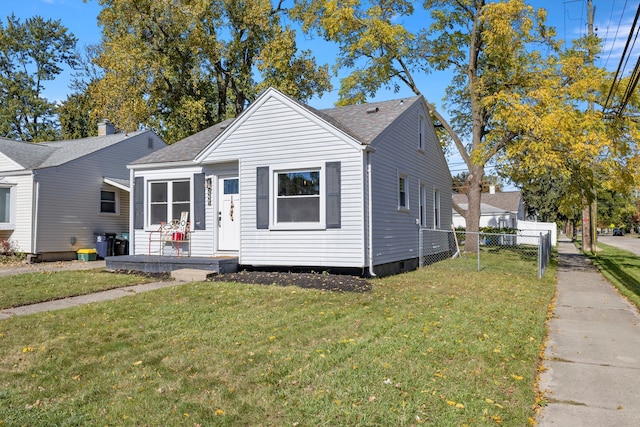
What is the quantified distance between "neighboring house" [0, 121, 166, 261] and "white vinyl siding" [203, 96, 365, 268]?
7913mm

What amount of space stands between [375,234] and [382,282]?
48.4 inches

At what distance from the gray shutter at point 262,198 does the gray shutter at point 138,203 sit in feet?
14.5

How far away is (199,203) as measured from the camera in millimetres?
12594

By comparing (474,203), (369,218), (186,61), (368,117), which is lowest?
(369,218)

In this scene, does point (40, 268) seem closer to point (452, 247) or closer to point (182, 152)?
point (182, 152)

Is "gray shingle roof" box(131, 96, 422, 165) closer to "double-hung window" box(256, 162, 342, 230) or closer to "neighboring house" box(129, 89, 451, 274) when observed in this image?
"neighboring house" box(129, 89, 451, 274)

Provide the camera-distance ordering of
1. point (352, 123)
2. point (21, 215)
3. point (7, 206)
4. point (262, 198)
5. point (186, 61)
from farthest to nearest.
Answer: point (186, 61) → point (7, 206) → point (21, 215) → point (352, 123) → point (262, 198)

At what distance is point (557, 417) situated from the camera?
3.61 m

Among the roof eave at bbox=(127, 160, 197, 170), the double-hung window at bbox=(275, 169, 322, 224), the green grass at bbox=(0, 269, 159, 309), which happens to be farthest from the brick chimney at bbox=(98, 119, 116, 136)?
the double-hung window at bbox=(275, 169, 322, 224)

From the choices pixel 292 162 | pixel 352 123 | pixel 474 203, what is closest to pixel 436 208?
pixel 474 203

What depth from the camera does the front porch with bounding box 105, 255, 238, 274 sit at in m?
11.0

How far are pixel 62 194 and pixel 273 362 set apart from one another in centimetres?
1514

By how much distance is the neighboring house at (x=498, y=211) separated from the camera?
3719cm

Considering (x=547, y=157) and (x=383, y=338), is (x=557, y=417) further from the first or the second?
(x=547, y=157)
